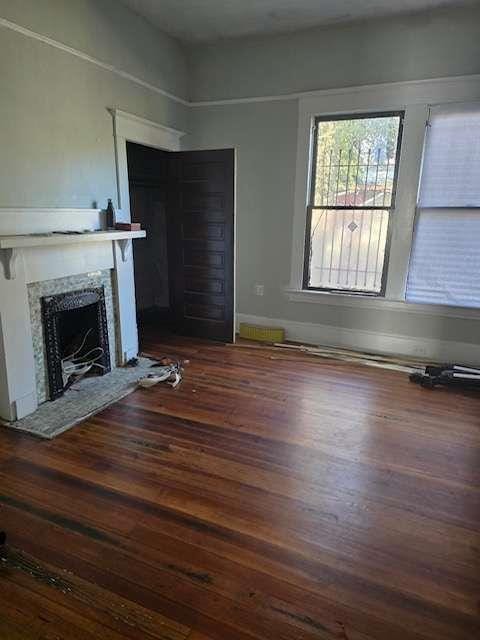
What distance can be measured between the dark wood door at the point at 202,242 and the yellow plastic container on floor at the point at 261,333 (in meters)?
0.28

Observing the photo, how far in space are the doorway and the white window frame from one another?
0.76 meters

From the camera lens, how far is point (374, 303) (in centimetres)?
420

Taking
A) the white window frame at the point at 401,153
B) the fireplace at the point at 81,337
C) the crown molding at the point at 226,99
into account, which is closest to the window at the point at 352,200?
the white window frame at the point at 401,153

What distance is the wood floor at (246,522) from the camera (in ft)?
4.84

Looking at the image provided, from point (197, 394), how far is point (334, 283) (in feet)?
6.64

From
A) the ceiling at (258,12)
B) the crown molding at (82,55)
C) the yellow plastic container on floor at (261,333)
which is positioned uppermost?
the ceiling at (258,12)

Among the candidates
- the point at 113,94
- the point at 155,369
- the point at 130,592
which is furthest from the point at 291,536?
the point at 113,94

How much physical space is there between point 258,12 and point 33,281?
304 cm

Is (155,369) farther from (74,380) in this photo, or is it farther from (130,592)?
(130,592)

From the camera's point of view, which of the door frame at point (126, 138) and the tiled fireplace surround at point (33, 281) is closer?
the tiled fireplace surround at point (33, 281)

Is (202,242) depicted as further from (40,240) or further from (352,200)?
(40,240)

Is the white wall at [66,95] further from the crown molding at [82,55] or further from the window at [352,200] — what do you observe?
the window at [352,200]

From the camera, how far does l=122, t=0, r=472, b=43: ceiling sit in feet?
11.2

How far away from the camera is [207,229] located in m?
4.40
